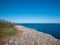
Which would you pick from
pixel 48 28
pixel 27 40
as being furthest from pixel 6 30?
pixel 48 28

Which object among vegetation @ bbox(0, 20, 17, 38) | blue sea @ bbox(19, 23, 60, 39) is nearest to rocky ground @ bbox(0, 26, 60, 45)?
vegetation @ bbox(0, 20, 17, 38)

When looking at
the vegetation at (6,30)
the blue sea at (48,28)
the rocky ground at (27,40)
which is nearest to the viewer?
the rocky ground at (27,40)

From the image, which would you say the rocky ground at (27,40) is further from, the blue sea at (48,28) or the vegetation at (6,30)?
the blue sea at (48,28)

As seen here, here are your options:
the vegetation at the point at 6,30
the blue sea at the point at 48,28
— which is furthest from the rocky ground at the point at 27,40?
the blue sea at the point at 48,28

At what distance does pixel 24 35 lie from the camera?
142 inches

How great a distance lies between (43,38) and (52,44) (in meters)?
0.30

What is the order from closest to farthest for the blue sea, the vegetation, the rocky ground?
the rocky ground
the vegetation
the blue sea

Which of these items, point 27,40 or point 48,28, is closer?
point 27,40

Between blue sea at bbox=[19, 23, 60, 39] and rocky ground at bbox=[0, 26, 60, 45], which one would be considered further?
blue sea at bbox=[19, 23, 60, 39]

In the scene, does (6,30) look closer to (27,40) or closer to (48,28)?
(27,40)

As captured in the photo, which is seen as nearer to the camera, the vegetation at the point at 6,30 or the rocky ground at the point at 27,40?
the rocky ground at the point at 27,40

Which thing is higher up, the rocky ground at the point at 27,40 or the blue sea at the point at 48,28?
the blue sea at the point at 48,28

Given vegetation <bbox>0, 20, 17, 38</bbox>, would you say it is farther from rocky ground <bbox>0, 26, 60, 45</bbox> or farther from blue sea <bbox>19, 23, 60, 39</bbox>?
blue sea <bbox>19, 23, 60, 39</bbox>

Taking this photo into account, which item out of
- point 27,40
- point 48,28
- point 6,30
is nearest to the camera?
point 27,40
